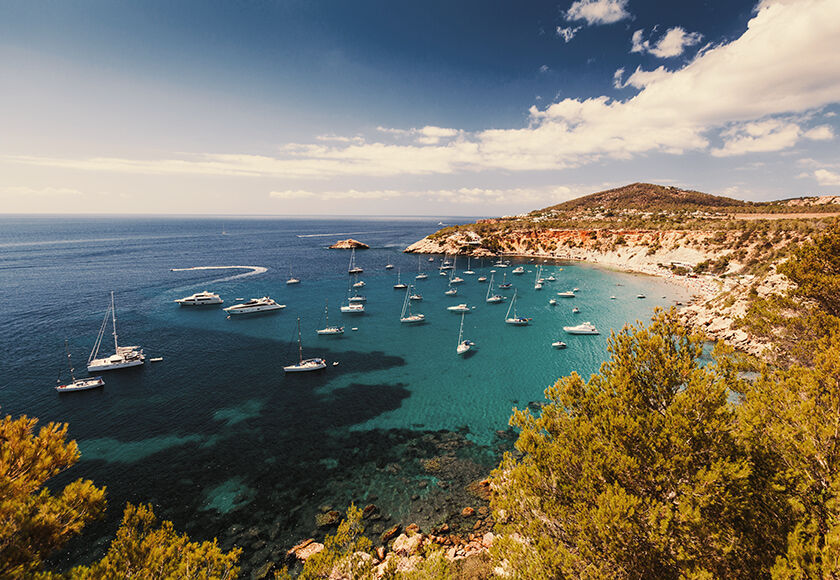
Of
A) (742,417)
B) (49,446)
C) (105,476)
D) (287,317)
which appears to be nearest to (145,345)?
(287,317)

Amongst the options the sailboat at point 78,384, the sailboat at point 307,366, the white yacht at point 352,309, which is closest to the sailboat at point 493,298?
the white yacht at point 352,309

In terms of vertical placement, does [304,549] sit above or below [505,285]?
below

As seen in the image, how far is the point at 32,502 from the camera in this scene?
31.6ft

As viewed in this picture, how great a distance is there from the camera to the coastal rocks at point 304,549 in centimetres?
2095

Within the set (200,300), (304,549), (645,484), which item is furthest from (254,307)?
(645,484)

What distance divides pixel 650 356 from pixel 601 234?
144 meters

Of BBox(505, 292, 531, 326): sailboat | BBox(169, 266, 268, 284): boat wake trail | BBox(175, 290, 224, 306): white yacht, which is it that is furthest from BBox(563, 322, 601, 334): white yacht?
BBox(169, 266, 268, 284): boat wake trail

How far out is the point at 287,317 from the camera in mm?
68625

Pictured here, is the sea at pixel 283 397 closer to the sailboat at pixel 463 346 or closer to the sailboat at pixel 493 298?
the sailboat at pixel 463 346

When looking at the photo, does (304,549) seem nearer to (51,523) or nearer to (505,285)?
(51,523)

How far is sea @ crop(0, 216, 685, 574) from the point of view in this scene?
25203mm

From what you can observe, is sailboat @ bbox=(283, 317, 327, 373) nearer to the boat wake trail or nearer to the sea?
the sea

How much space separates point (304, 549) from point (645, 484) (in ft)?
67.2

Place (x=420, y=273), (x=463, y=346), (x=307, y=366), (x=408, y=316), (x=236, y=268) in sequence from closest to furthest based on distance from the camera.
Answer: (x=307, y=366)
(x=463, y=346)
(x=408, y=316)
(x=420, y=273)
(x=236, y=268)
